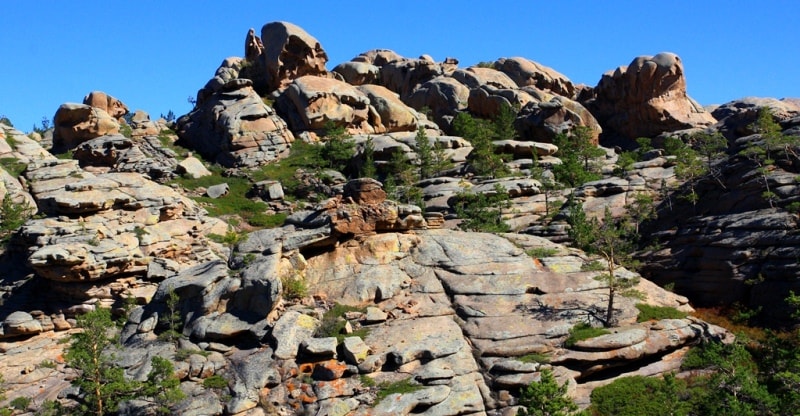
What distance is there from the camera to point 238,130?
71312 millimetres

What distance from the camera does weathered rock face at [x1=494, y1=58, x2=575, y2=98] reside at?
336 ft

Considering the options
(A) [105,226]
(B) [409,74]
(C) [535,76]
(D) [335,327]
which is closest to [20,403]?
(D) [335,327]

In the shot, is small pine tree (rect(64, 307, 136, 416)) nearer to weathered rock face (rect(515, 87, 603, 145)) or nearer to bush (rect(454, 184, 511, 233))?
bush (rect(454, 184, 511, 233))

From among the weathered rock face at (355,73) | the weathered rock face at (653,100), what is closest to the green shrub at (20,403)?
the weathered rock face at (355,73)

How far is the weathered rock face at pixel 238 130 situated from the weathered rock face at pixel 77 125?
10013 millimetres

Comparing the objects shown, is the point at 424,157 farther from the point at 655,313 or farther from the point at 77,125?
the point at 77,125

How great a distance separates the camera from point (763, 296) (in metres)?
35.9

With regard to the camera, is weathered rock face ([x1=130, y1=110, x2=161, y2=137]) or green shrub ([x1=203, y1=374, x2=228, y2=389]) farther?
weathered rock face ([x1=130, y1=110, x2=161, y2=137])

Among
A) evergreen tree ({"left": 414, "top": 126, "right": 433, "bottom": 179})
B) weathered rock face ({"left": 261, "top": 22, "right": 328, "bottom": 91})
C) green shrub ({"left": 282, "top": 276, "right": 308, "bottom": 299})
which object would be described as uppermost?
weathered rock face ({"left": 261, "top": 22, "right": 328, "bottom": 91})

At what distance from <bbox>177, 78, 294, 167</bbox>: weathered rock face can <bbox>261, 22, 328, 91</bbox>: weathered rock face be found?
16.6 ft

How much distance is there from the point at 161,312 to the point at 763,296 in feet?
111

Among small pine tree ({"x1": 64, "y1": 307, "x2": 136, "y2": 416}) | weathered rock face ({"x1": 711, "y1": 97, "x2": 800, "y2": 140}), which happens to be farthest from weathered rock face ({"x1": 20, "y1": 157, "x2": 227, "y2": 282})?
weathered rock face ({"x1": 711, "y1": 97, "x2": 800, "y2": 140})

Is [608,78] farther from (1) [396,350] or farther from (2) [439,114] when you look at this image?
(1) [396,350]

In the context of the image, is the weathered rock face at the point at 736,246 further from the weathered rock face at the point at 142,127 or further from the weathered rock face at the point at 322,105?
the weathered rock face at the point at 142,127
